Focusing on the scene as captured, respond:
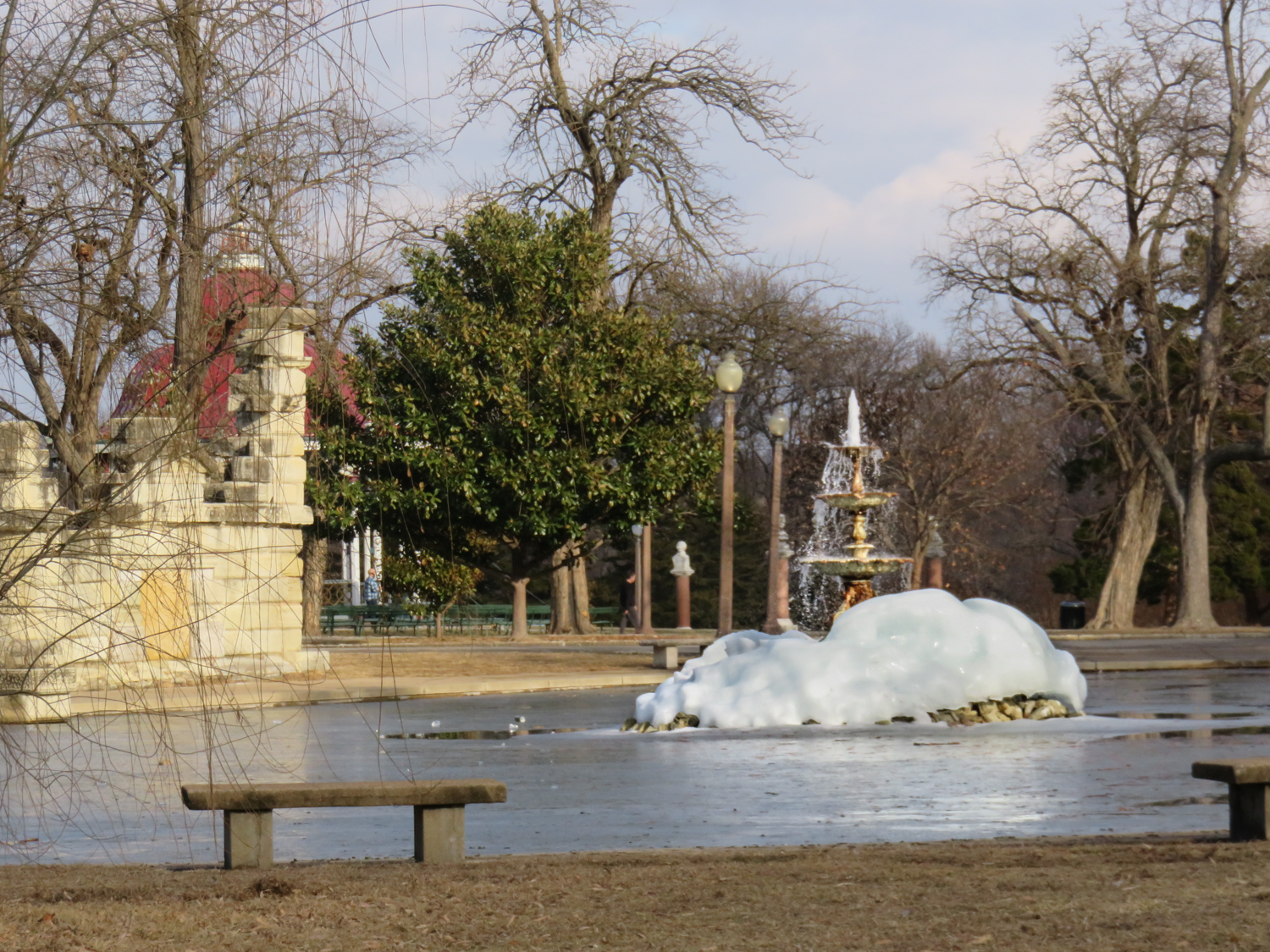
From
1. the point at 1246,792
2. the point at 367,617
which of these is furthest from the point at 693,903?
the point at 367,617

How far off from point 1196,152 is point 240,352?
36.9 meters

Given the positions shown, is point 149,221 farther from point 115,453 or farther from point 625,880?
point 625,880

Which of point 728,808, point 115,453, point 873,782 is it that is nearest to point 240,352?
point 115,453

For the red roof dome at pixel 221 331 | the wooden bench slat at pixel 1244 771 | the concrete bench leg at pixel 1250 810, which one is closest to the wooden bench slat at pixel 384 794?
the red roof dome at pixel 221 331

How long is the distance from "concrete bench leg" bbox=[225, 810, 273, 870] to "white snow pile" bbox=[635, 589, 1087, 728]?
877 cm

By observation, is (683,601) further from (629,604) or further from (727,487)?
(727,487)

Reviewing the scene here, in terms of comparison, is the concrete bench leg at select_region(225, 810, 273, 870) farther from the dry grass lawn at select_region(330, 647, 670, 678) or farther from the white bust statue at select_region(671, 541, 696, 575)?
the white bust statue at select_region(671, 541, 696, 575)

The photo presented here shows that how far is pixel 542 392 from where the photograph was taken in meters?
32.2

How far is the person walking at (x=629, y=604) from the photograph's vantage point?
149 feet

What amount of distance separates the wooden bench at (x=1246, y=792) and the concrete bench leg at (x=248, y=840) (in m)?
4.38

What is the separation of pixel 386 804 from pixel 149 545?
2402 mm

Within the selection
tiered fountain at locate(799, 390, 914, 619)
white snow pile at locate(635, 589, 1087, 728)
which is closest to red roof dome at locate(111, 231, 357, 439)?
white snow pile at locate(635, 589, 1087, 728)

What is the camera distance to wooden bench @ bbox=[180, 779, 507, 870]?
7512 millimetres

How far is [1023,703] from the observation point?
1641 centimetres
